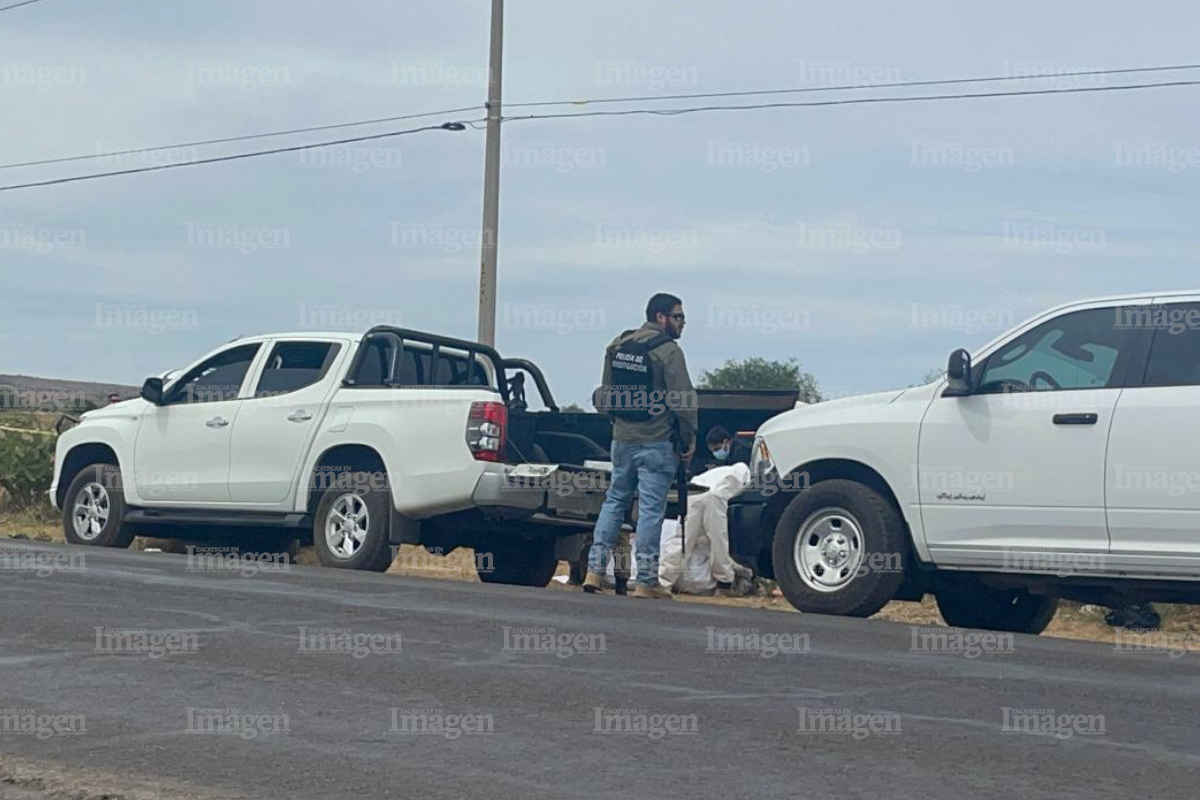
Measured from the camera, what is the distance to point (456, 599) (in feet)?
37.2

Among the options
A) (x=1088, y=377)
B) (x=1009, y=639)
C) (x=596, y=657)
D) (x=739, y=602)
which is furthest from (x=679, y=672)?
(x=739, y=602)

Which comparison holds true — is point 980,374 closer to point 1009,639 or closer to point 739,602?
point 1009,639

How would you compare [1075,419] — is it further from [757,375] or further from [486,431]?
[757,375]

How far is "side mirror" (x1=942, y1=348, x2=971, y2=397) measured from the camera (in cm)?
1101

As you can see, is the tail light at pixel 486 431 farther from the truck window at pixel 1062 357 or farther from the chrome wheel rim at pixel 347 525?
the truck window at pixel 1062 357

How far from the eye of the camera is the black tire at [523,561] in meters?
15.4

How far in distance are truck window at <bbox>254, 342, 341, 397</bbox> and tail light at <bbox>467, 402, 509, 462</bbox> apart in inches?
68.0

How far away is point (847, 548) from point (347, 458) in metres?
4.67

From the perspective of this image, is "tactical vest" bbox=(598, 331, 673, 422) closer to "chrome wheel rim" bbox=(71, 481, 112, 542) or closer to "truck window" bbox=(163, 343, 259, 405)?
"truck window" bbox=(163, 343, 259, 405)

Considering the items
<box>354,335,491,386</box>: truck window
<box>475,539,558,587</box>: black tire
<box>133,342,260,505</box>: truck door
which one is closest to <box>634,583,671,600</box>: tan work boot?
<box>475,539,558,587</box>: black tire

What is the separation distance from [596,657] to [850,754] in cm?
243

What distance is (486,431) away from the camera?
1372cm

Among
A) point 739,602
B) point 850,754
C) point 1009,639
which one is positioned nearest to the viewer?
point 850,754

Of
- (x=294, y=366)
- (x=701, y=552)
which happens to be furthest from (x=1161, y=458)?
(x=294, y=366)
